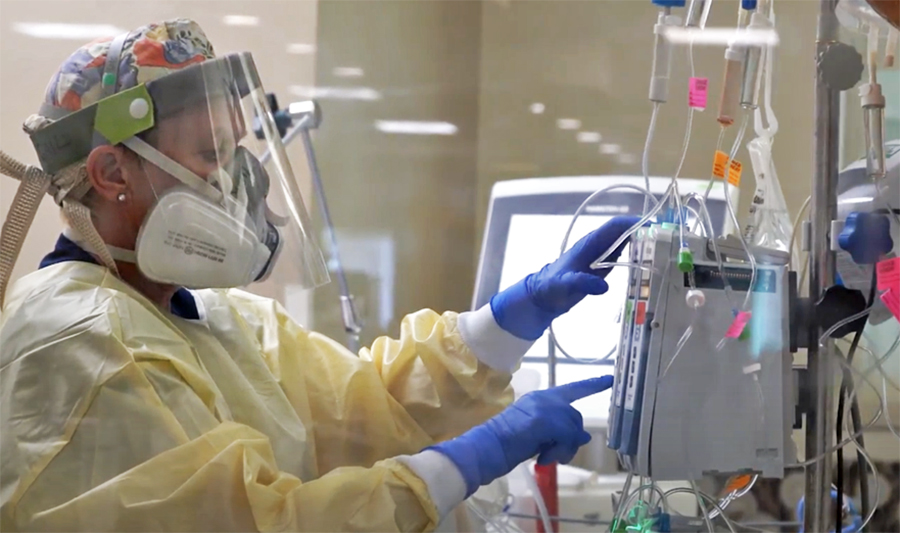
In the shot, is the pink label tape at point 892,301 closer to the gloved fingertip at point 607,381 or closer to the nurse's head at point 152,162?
the gloved fingertip at point 607,381

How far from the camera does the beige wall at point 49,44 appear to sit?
1168mm

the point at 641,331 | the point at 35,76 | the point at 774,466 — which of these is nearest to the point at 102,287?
the point at 35,76

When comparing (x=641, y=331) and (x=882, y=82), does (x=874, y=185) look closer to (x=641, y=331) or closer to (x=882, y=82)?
(x=882, y=82)

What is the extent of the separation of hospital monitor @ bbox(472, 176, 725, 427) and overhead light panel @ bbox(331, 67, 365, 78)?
415 millimetres

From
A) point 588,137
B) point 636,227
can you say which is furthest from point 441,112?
point 636,227

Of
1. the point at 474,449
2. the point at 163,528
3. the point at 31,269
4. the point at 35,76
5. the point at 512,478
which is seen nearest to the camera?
the point at 163,528

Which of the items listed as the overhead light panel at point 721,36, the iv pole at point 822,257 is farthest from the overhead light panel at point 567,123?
the iv pole at point 822,257

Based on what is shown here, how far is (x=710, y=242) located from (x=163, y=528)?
2.38ft

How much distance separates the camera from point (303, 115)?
62.4 inches

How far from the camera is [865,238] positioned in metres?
0.98

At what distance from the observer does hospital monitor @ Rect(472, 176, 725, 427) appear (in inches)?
49.9

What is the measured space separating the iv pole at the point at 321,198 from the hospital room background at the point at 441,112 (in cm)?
2

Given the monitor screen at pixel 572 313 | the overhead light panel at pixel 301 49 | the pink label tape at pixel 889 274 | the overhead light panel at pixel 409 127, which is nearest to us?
the pink label tape at pixel 889 274

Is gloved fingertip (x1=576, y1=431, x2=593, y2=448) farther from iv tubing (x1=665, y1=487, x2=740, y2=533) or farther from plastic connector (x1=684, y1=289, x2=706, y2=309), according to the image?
plastic connector (x1=684, y1=289, x2=706, y2=309)
